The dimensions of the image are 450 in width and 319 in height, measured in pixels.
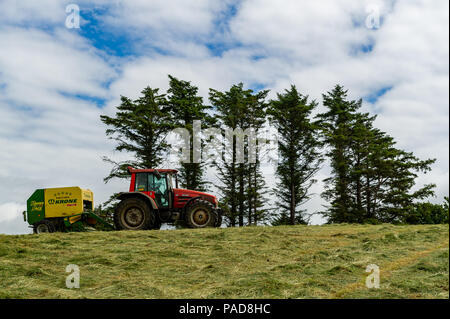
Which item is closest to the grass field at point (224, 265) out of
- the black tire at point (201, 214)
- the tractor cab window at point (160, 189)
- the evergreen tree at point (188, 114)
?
the black tire at point (201, 214)

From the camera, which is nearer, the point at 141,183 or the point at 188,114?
the point at 141,183

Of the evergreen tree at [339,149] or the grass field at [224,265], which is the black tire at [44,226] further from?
the evergreen tree at [339,149]

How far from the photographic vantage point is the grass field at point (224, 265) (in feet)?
18.3

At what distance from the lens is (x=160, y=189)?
13.4m

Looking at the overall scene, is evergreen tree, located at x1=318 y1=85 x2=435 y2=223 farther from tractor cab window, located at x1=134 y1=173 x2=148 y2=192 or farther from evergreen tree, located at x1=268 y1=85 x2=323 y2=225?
tractor cab window, located at x1=134 y1=173 x2=148 y2=192

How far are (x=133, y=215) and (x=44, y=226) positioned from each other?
319cm

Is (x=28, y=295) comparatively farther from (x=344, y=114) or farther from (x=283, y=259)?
(x=344, y=114)

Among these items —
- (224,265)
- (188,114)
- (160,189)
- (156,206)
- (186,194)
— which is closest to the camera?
(224,265)

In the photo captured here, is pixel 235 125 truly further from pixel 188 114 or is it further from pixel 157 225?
pixel 157 225

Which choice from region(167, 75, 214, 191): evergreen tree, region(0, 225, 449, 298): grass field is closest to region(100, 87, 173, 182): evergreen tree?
region(167, 75, 214, 191): evergreen tree

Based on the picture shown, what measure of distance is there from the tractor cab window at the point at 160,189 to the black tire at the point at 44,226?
3.73 metres

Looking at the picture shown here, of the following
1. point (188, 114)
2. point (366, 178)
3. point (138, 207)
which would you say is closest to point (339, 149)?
point (366, 178)

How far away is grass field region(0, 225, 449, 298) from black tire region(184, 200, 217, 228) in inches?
86.1

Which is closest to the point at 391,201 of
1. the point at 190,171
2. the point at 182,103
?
the point at 190,171
